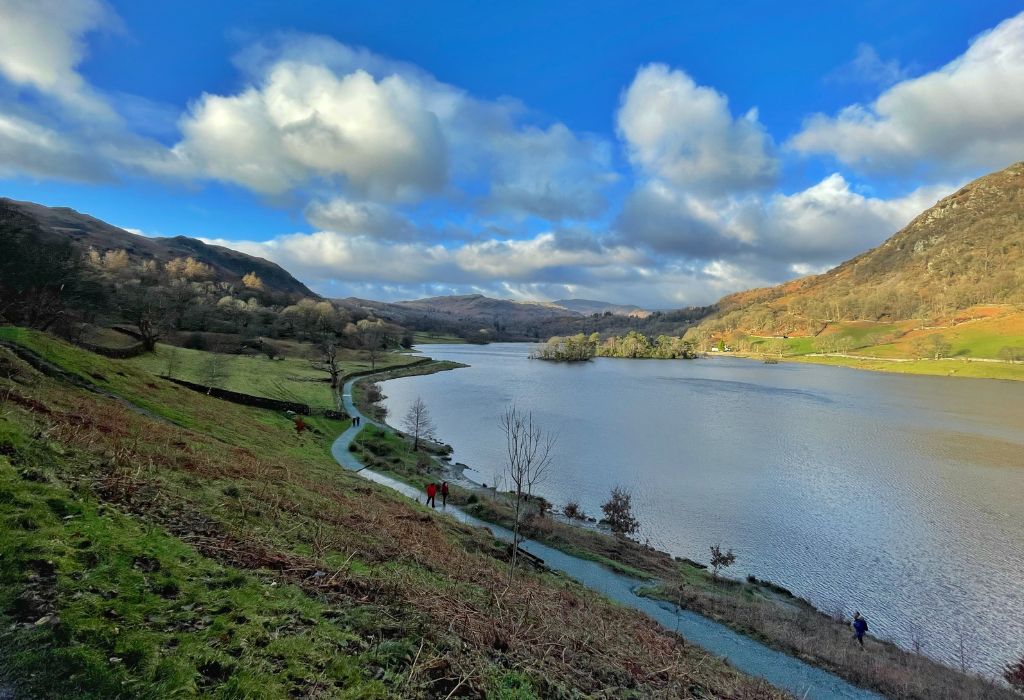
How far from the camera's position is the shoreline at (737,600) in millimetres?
17109

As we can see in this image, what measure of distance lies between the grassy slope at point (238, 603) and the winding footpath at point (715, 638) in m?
3.76

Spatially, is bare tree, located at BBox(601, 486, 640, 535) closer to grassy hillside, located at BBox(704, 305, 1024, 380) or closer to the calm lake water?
the calm lake water

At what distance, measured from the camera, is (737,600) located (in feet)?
70.4

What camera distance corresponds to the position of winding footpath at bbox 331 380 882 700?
603 inches

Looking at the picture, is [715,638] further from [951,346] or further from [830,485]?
[951,346]

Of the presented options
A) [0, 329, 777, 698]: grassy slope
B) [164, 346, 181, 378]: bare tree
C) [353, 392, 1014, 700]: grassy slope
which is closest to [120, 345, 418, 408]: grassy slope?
[164, 346, 181, 378]: bare tree

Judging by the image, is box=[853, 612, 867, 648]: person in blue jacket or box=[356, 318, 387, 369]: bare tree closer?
box=[853, 612, 867, 648]: person in blue jacket

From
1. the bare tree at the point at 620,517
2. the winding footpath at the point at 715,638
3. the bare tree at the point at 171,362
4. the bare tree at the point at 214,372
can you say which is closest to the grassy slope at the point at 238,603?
the winding footpath at the point at 715,638

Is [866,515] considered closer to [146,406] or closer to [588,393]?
[146,406]

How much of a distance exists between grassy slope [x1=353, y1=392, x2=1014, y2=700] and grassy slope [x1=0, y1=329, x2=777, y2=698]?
6.68 m

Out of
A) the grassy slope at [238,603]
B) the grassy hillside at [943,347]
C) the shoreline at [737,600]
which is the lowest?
the shoreline at [737,600]

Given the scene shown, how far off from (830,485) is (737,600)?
25.6 m

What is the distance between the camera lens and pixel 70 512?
7988mm

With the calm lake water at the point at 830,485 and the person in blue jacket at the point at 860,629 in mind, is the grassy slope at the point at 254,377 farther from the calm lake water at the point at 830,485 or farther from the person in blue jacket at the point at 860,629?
the person in blue jacket at the point at 860,629
